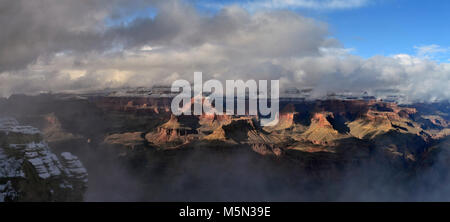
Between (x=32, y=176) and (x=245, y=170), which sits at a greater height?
(x=32, y=176)

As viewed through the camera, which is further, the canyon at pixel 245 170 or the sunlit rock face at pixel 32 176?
the canyon at pixel 245 170

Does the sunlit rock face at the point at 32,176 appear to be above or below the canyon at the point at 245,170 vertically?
above

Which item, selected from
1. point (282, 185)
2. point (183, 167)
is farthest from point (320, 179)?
point (183, 167)

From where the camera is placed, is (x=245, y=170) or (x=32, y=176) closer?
(x=32, y=176)

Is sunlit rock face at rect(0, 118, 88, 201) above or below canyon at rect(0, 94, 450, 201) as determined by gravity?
above

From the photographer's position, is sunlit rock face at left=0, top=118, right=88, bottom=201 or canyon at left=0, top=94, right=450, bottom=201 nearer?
sunlit rock face at left=0, top=118, right=88, bottom=201

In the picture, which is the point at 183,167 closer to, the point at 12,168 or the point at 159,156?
the point at 159,156
